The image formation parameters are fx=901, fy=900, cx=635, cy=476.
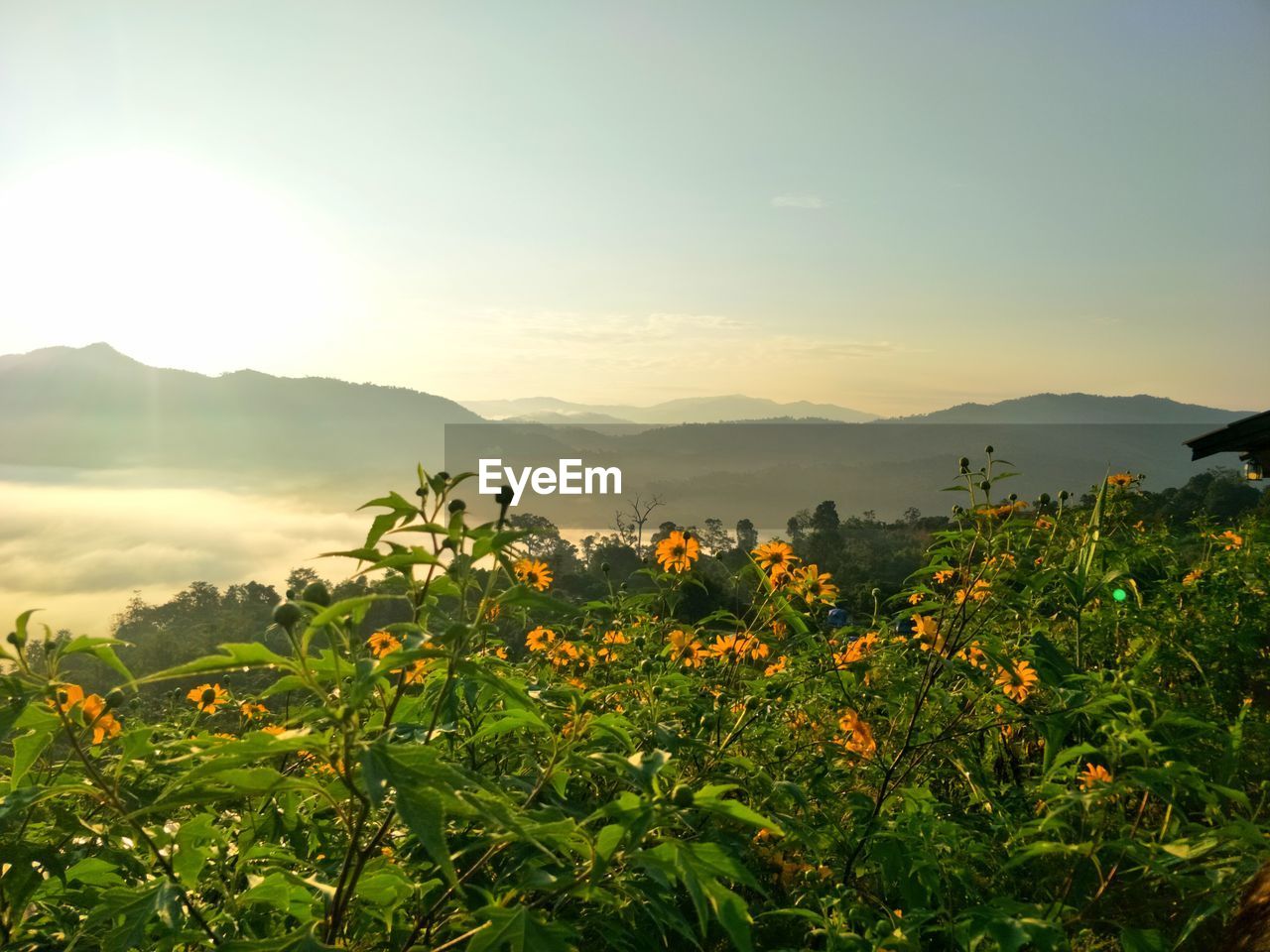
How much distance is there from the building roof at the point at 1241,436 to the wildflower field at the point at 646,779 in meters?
3.47

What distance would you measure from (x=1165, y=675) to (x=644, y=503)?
2.46 m

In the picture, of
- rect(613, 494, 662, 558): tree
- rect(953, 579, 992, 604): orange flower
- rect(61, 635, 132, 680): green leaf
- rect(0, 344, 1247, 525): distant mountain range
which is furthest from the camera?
rect(0, 344, 1247, 525): distant mountain range

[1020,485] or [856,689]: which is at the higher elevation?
[1020,485]

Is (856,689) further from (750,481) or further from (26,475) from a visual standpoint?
(26,475)

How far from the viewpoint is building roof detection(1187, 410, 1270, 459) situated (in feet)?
19.4

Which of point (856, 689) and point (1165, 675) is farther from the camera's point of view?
point (1165, 675)

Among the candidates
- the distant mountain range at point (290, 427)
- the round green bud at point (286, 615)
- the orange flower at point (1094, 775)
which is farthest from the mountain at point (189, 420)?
the round green bud at point (286, 615)

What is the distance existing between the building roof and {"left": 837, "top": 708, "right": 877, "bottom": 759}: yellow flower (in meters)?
4.82

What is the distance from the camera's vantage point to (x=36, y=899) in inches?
59.9

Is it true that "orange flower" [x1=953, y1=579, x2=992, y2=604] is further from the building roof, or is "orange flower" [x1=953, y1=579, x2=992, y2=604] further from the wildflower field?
the building roof

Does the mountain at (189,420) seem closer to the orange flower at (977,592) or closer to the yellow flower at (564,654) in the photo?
the yellow flower at (564,654)

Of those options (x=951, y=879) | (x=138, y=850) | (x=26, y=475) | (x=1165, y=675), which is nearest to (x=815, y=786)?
(x=951, y=879)

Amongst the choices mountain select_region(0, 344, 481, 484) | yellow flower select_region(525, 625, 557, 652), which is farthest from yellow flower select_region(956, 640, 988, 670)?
mountain select_region(0, 344, 481, 484)

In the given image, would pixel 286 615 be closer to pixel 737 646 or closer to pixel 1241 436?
pixel 737 646
